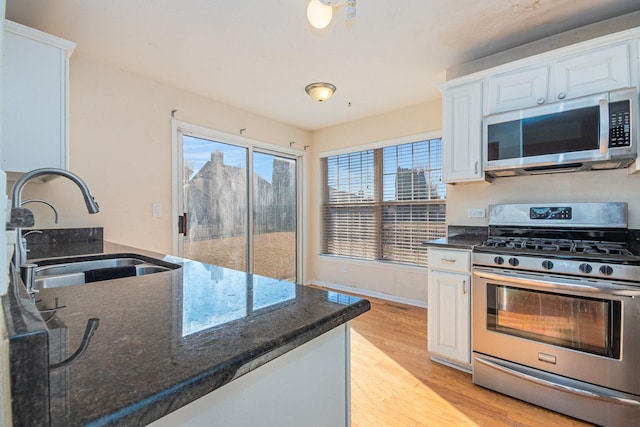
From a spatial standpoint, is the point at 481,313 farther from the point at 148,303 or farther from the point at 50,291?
the point at 50,291

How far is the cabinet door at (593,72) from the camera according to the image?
1.90 meters

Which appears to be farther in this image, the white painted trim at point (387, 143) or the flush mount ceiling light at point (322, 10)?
the white painted trim at point (387, 143)

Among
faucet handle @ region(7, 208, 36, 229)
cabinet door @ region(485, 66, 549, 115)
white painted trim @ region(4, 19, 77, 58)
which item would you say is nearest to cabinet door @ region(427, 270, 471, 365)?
cabinet door @ region(485, 66, 549, 115)

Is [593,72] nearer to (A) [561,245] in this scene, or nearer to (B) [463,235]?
(A) [561,245]

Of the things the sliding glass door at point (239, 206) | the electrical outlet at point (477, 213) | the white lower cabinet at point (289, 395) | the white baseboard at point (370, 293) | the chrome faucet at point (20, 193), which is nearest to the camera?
the white lower cabinet at point (289, 395)

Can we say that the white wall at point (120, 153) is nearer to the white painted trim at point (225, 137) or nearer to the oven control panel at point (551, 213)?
the white painted trim at point (225, 137)

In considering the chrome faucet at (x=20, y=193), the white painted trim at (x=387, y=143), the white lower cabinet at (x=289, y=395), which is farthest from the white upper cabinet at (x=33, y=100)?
the white painted trim at (x=387, y=143)

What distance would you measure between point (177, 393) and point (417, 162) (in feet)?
12.1

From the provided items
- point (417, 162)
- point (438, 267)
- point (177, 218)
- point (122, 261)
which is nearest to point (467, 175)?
point (438, 267)

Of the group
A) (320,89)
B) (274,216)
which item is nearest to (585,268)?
(320,89)

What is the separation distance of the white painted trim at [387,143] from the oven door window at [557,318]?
2079mm

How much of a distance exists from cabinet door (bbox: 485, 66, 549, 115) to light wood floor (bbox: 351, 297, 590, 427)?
2.00 meters

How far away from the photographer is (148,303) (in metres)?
0.82

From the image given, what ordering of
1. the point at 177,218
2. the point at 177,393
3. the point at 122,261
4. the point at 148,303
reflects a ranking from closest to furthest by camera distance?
the point at 177,393 → the point at 148,303 → the point at 122,261 → the point at 177,218
